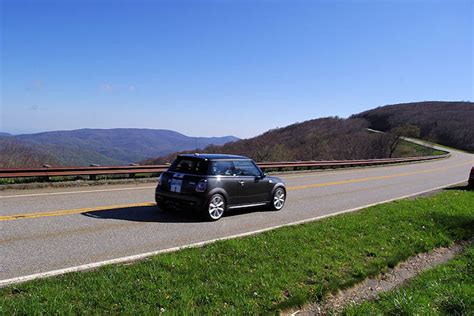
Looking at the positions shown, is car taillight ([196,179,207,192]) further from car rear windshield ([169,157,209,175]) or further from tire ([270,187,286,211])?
tire ([270,187,286,211])

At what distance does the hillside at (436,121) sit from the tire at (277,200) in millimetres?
92554

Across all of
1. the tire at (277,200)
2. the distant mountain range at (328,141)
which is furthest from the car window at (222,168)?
the distant mountain range at (328,141)

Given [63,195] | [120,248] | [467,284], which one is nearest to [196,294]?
[120,248]

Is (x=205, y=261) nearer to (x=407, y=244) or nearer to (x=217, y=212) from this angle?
(x=217, y=212)

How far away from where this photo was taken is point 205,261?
18.7 feet

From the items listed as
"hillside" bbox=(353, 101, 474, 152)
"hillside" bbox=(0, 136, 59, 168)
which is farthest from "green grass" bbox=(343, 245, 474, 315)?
"hillside" bbox=(353, 101, 474, 152)

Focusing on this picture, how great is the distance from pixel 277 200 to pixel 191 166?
2.97 metres

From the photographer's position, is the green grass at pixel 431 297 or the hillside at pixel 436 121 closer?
the green grass at pixel 431 297

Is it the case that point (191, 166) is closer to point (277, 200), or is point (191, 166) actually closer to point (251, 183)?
point (251, 183)

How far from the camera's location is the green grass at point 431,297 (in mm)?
4727

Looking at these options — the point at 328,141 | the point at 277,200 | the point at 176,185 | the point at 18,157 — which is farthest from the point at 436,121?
the point at 176,185

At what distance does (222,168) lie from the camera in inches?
372

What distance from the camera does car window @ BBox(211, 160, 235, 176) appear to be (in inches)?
364

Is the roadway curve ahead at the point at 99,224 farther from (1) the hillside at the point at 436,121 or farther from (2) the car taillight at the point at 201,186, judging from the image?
(1) the hillside at the point at 436,121
